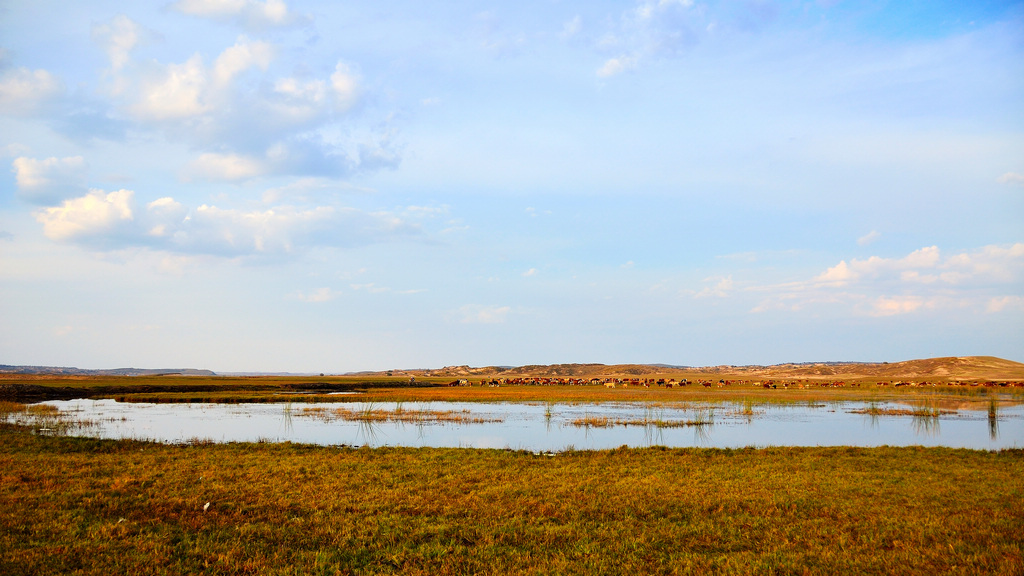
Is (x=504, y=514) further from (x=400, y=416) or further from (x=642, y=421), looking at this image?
(x=400, y=416)

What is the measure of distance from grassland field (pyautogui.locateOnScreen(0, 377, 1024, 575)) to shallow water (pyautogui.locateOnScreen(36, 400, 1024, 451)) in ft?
25.9

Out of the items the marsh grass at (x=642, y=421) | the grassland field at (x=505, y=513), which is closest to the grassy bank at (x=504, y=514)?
the grassland field at (x=505, y=513)

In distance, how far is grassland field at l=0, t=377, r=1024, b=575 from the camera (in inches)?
381

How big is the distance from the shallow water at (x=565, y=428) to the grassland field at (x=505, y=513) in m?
7.89

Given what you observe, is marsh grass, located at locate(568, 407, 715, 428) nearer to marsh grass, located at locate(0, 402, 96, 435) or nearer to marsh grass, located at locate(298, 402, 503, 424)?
marsh grass, located at locate(298, 402, 503, 424)

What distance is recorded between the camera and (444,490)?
15234mm

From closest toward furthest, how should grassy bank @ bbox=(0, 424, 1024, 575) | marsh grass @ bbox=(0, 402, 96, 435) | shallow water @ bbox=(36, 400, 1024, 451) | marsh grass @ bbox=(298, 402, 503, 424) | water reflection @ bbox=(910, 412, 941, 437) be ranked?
grassy bank @ bbox=(0, 424, 1024, 575) < shallow water @ bbox=(36, 400, 1024, 451) < marsh grass @ bbox=(0, 402, 96, 435) < water reflection @ bbox=(910, 412, 941, 437) < marsh grass @ bbox=(298, 402, 503, 424)

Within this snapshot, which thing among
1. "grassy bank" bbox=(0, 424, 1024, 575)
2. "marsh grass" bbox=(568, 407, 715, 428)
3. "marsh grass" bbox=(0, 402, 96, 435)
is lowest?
"marsh grass" bbox=(568, 407, 715, 428)

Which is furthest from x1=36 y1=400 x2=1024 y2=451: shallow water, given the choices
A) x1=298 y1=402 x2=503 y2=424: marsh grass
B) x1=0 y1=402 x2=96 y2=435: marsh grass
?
x1=0 y1=402 x2=96 y2=435: marsh grass

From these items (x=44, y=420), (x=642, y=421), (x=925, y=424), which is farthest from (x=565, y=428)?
(x=44, y=420)

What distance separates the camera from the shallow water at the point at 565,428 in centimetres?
2880

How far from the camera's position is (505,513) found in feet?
42.2

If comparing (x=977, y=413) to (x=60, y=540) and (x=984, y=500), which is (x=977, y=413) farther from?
(x=60, y=540)

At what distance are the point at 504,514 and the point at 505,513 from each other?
2.9 inches
